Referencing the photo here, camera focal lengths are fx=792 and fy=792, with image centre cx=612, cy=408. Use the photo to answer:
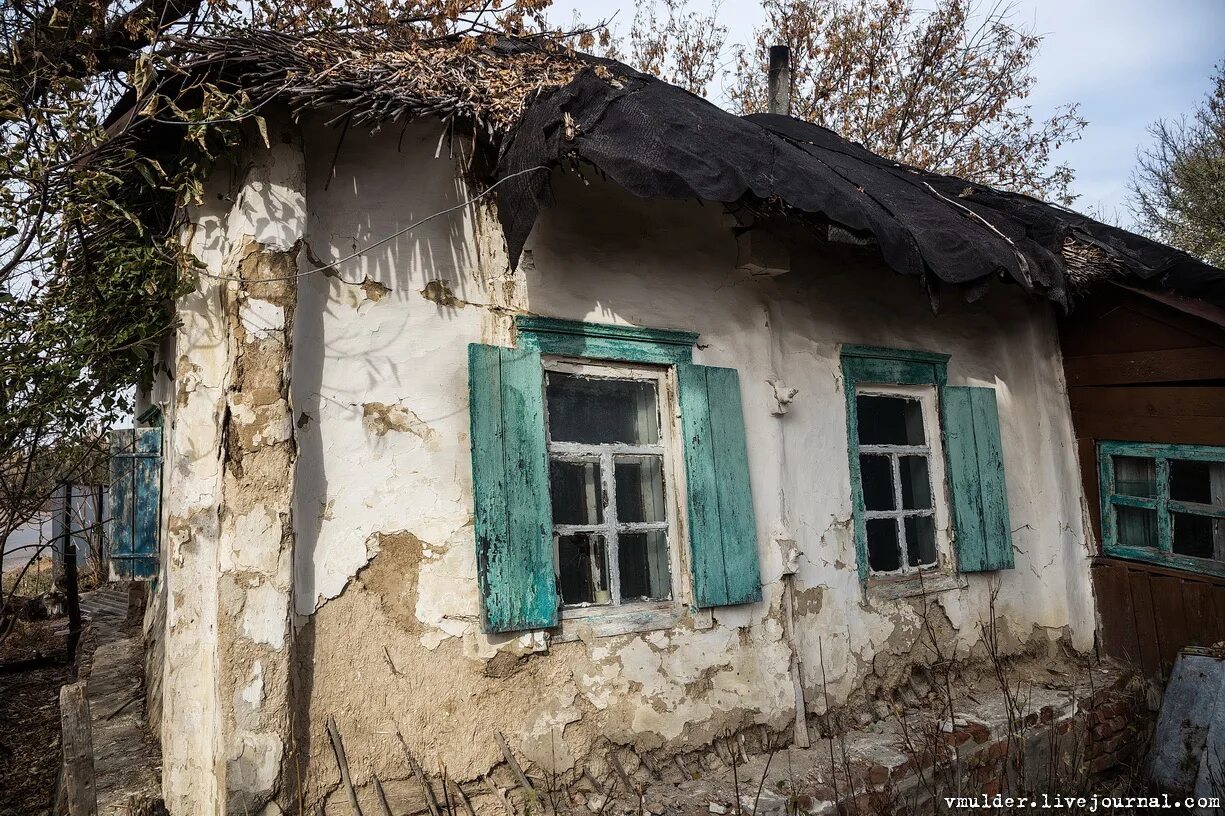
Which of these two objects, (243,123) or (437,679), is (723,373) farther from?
(243,123)

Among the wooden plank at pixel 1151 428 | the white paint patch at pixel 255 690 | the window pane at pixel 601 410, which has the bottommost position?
the white paint patch at pixel 255 690

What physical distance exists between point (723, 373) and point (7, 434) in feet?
10.5

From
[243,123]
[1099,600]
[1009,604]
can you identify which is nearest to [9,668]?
[243,123]

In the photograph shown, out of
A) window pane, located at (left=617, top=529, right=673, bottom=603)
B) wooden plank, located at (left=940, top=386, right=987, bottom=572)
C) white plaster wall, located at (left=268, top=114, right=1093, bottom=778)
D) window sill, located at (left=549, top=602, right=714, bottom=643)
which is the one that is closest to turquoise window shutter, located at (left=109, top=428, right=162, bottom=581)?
white plaster wall, located at (left=268, top=114, right=1093, bottom=778)

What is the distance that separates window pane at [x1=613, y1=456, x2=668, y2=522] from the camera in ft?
12.1

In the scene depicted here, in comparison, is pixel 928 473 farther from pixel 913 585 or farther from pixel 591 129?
pixel 591 129

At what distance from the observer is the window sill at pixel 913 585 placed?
438cm

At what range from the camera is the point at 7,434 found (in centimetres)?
338

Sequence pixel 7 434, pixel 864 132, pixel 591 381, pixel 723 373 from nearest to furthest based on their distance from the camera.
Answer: pixel 7 434 → pixel 591 381 → pixel 723 373 → pixel 864 132

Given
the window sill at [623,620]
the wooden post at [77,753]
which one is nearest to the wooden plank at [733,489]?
the window sill at [623,620]

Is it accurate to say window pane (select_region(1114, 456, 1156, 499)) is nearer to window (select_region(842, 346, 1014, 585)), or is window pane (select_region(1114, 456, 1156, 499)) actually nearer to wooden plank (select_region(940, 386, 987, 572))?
window (select_region(842, 346, 1014, 585))

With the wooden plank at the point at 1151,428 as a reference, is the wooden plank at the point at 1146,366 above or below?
above

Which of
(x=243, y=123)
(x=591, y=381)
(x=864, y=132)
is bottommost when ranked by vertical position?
(x=591, y=381)

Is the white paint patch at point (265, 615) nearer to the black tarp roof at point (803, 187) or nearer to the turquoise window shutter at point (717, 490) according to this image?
the black tarp roof at point (803, 187)
